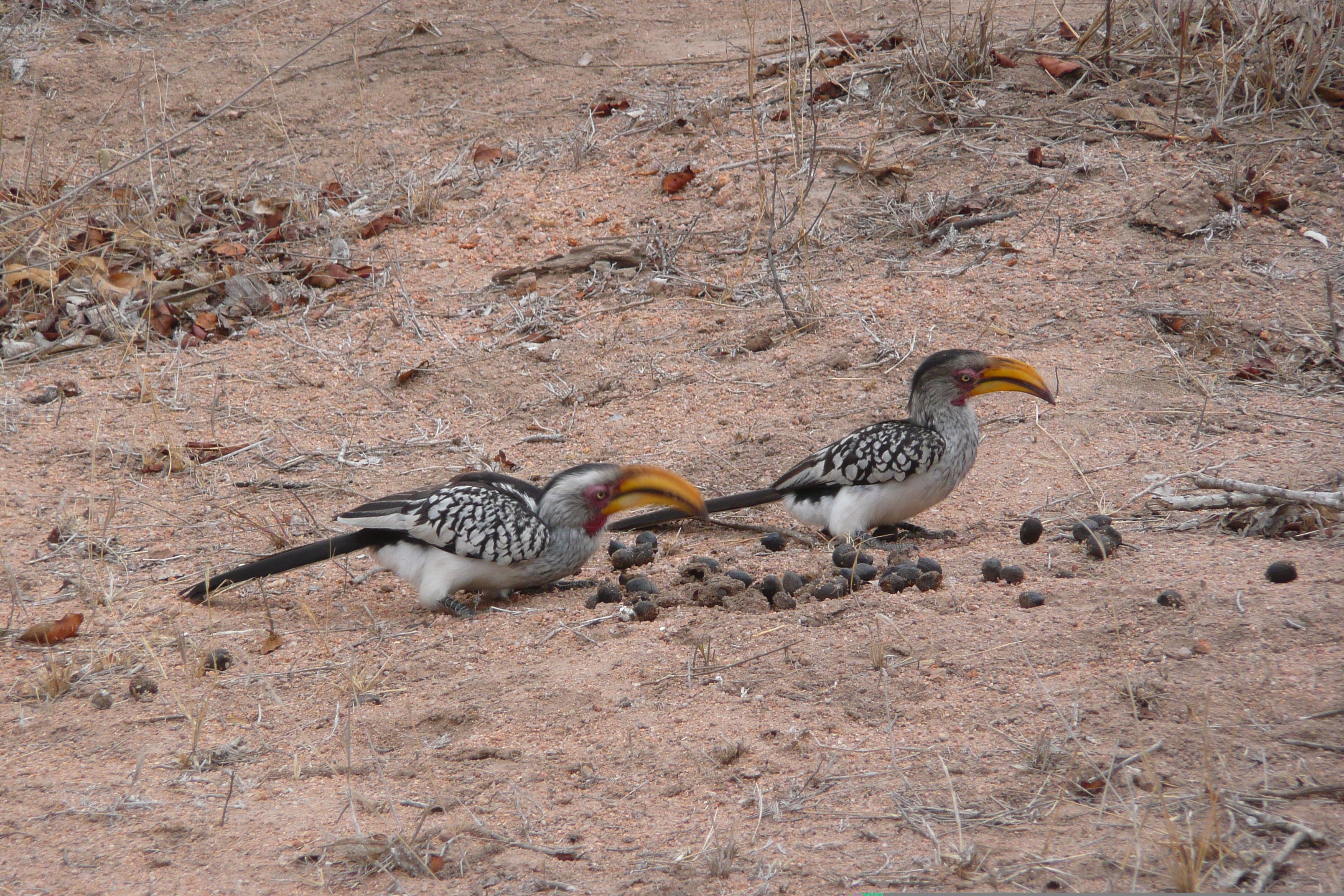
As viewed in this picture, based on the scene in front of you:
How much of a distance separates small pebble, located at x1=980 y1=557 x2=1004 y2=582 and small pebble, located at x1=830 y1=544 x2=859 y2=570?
43cm

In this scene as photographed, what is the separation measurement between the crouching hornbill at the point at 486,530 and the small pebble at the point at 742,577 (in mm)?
274

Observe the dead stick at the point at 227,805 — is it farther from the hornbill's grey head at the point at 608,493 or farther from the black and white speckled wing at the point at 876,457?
the black and white speckled wing at the point at 876,457

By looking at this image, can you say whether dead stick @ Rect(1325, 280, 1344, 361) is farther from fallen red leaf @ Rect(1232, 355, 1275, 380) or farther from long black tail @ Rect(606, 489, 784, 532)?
long black tail @ Rect(606, 489, 784, 532)

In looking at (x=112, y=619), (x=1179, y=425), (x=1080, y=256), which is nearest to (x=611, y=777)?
(x=112, y=619)

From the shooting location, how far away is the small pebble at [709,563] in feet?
13.8

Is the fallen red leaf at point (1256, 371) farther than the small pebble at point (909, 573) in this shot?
Yes

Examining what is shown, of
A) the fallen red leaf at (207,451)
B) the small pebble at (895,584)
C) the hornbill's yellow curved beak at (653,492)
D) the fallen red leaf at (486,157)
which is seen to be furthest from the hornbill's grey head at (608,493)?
the fallen red leaf at (486,157)

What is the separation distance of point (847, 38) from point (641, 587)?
5360 millimetres

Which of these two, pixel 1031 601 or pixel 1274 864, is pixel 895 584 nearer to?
pixel 1031 601

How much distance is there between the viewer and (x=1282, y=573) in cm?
341

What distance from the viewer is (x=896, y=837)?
8.30ft

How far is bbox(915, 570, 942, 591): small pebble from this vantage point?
12.5 ft

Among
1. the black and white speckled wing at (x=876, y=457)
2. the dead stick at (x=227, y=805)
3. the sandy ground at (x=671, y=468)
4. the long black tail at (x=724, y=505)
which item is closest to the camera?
the sandy ground at (x=671, y=468)

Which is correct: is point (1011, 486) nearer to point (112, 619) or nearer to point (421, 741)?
point (421, 741)
